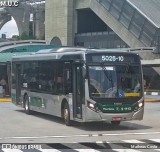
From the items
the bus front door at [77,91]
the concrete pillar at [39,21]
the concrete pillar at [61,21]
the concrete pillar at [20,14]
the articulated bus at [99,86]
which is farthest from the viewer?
the concrete pillar at [20,14]

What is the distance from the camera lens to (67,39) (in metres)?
64.9

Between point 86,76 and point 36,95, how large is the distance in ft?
18.6

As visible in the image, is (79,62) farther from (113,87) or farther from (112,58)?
(113,87)

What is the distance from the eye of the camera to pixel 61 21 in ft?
214

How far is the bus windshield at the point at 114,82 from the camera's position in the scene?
1731 cm

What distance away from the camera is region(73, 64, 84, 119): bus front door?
695 inches

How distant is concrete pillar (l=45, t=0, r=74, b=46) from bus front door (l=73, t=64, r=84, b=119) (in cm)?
4586

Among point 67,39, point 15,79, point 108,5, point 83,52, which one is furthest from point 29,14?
point 83,52

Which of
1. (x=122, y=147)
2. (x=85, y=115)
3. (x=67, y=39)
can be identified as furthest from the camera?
(x=67, y=39)

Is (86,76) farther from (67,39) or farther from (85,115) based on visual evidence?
(67,39)

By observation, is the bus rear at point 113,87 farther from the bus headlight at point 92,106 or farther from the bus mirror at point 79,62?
the bus mirror at point 79,62

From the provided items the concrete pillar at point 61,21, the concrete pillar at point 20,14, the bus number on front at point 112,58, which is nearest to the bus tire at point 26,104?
the bus number on front at point 112,58

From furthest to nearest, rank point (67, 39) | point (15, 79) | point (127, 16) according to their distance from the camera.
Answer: point (67, 39) → point (127, 16) → point (15, 79)

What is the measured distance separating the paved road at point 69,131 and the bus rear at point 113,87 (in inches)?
25.2
